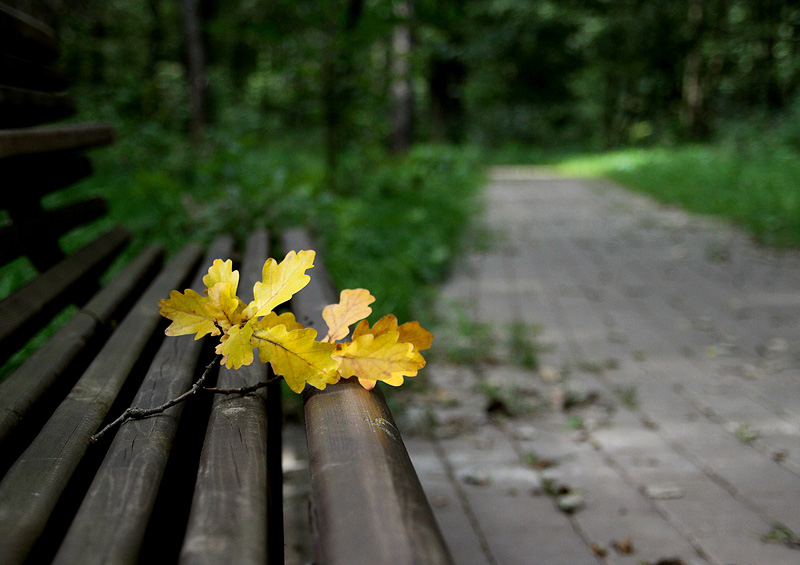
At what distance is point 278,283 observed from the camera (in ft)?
3.08

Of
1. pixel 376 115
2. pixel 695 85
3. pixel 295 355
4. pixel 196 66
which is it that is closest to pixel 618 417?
pixel 295 355

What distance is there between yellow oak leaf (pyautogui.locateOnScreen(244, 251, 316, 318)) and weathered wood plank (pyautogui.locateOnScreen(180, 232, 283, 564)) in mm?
161

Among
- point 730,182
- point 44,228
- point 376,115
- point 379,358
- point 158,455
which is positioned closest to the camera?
point 158,455

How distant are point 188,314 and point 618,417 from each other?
A: 204 cm

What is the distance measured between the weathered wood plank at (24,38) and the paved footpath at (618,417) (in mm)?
1809

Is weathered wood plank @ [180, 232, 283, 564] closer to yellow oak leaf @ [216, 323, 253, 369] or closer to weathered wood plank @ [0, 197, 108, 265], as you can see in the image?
yellow oak leaf @ [216, 323, 253, 369]

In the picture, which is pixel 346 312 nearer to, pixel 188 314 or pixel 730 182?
pixel 188 314

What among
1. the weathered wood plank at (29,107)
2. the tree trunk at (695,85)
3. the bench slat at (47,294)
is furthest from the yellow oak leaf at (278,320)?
the tree trunk at (695,85)

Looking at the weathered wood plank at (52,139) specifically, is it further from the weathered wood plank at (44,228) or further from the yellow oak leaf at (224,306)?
the yellow oak leaf at (224,306)

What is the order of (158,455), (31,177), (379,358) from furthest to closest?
1. (31,177)
2. (379,358)
3. (158,455)

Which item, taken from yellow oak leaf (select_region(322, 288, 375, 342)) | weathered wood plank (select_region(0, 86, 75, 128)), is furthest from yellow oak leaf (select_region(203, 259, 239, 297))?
weathered wood plank (select_region(0, 86, 75, 128))

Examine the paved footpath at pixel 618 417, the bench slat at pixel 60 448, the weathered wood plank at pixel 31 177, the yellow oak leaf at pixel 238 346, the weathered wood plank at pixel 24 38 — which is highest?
the weathered wood plank at pixel 24 38

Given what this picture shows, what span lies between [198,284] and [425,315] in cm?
Answer: 214

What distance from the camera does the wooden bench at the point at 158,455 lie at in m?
0.65
